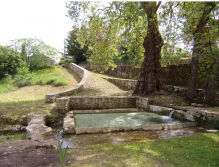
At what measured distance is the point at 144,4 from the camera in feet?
30.8

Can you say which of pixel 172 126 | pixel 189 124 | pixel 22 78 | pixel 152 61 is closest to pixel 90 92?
pixel 152 61

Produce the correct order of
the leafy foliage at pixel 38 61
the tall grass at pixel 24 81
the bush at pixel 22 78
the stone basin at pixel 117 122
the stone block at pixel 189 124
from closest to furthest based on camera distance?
the stone basin at pixel 117 122 → the stone block at pixel 189 124 → the tall grass at pixel 24 81 → the bush at pixel 22 78 → the leafy foliage at pixel 38 61

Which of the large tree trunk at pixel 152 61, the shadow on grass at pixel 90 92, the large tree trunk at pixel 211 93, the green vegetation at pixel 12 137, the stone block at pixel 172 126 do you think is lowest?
the green vegetation at pixel 12 137

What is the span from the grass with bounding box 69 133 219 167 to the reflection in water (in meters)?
0.89

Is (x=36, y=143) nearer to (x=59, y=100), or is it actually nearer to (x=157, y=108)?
(x=59, y=100)

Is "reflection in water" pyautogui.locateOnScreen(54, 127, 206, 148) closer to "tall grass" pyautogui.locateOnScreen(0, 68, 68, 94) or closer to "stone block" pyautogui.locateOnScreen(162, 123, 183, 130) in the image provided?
"stone block" pyautogui.locateOnScreen(162, 123, 183, 130)

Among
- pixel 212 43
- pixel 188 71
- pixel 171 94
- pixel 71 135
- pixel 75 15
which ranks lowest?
pixel 71 135

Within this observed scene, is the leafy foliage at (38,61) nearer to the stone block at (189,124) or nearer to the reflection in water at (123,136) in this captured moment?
the reflection in water at (123,136)

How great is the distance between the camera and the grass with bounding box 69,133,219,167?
3094 millimetres

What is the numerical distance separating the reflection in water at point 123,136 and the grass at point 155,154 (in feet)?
2.93

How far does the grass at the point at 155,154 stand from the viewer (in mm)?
3094

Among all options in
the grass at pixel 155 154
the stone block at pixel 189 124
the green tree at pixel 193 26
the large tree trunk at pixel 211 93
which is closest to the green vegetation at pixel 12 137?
the grass at pixel 155 154

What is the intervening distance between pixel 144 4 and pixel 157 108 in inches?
242

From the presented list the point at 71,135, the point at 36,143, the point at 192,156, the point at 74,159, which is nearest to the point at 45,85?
the point at 71,135
